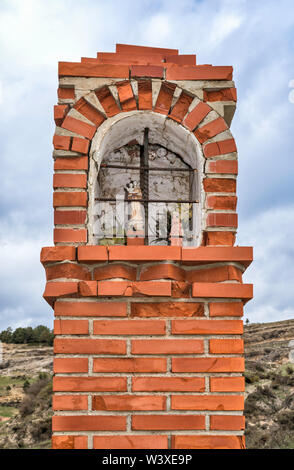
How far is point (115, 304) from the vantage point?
2.79 meters

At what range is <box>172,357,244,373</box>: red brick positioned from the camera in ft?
8.95

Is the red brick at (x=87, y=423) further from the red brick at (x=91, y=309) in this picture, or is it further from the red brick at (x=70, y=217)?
the red brick at (x=70, y=217)

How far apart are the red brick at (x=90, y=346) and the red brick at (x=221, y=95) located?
1.63 m

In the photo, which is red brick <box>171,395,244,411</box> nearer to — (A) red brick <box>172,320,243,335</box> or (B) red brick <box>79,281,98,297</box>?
(A) red brick <box>172,320,243,335</box>

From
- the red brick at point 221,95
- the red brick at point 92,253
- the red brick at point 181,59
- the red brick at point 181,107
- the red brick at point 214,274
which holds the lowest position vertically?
the red brick at point 214,274

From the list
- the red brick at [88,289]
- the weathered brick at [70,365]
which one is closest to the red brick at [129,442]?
the weathered brick at [70,365]

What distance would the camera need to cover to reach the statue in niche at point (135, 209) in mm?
3275

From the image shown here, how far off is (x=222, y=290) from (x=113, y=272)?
24.5 inches

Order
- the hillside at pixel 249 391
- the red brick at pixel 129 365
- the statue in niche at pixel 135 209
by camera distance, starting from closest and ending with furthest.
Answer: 1. the red brick at pixel 129 365
2. the statue in niche at pixel 135 209
3. the hillside at pixel 249 391

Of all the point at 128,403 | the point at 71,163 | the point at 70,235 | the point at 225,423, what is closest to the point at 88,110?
the point at 71,163

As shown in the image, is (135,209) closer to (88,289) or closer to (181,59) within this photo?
(88,289)

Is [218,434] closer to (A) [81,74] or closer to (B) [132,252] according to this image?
(B) [132,252]

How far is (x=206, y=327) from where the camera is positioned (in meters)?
2.79
